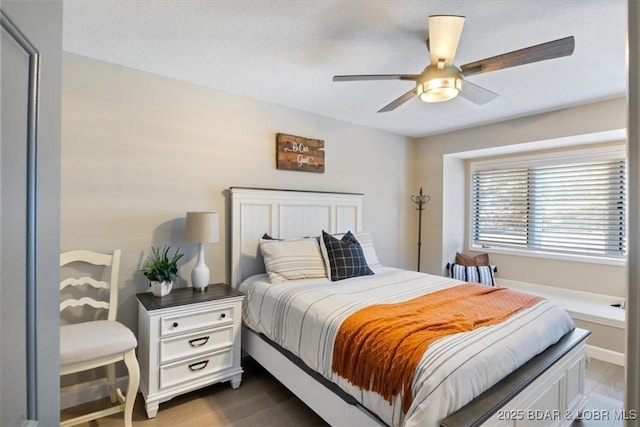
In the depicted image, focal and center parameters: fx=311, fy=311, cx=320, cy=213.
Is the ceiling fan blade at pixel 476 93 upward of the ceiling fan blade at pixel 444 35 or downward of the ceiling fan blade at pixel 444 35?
downward

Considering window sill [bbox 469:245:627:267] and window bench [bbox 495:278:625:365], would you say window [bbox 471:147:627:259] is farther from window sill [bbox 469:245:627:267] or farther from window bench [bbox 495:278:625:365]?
window bench [bbox 495:278:625:365]

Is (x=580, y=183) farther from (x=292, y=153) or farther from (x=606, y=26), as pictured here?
(x=292, y=153)

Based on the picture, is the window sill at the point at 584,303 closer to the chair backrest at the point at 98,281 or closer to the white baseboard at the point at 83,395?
the chair backrest at the point at 98,281

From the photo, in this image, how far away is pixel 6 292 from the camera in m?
0.54

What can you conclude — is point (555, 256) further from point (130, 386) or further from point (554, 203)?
point (130, 386)

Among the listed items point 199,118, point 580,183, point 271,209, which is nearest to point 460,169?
point 580,183

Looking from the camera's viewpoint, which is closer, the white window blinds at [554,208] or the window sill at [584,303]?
the window sill at [584,303]

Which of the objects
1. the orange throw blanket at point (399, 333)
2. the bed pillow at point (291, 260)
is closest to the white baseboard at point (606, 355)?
the orange throw blanket at point (399, 333)

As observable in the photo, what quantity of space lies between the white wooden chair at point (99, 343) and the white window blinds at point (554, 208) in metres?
4.28

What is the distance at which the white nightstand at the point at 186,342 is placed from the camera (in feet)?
6.76

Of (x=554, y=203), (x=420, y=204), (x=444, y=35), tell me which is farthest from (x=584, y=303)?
(x=444, y=35)

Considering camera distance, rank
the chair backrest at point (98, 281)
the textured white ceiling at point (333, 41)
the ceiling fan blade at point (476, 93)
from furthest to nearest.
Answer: the chair backrest at point (98, 281) < the ceiling fan blade at point (476, 93) < the textured white ceiling at point (333, 41)

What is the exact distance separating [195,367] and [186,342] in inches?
7.8

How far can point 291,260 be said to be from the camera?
8.69ft
